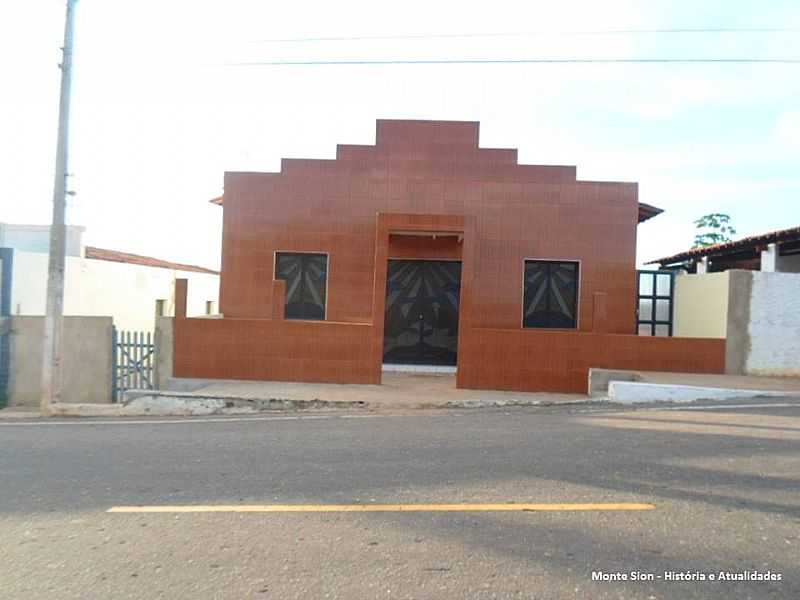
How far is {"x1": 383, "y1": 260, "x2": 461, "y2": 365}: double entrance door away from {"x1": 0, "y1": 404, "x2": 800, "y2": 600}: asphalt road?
7417 millimetres

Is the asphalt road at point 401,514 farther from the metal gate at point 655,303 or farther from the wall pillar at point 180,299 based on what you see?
the metal gate at point 655,303

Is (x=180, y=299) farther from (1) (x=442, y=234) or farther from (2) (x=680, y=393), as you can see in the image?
(2) (x=680, y=393)

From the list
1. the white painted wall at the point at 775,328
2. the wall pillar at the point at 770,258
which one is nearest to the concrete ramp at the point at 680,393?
the white painted wall at the point at 775,328

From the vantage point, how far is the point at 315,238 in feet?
49.4

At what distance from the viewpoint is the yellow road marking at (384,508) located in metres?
4.99

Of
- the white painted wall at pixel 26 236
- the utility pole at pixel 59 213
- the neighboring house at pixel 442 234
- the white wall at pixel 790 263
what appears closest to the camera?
the utility pole at pixel 59 213

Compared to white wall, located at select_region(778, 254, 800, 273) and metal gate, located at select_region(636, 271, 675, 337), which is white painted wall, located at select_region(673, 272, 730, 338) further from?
white wall, located at select_region(778, 254, 800, 273)

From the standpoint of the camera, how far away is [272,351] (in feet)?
41.3

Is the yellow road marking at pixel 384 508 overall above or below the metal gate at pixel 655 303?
below

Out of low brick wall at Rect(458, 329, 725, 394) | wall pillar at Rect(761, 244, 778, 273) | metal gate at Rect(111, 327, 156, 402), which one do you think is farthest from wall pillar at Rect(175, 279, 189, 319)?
wall pillar at Rect(761, 244, 778, 273)

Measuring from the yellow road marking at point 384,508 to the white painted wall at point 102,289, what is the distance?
1461cm

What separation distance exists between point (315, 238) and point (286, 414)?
584 centimetres

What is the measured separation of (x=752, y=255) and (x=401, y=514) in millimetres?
20848

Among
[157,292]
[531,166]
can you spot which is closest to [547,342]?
[531,166]
